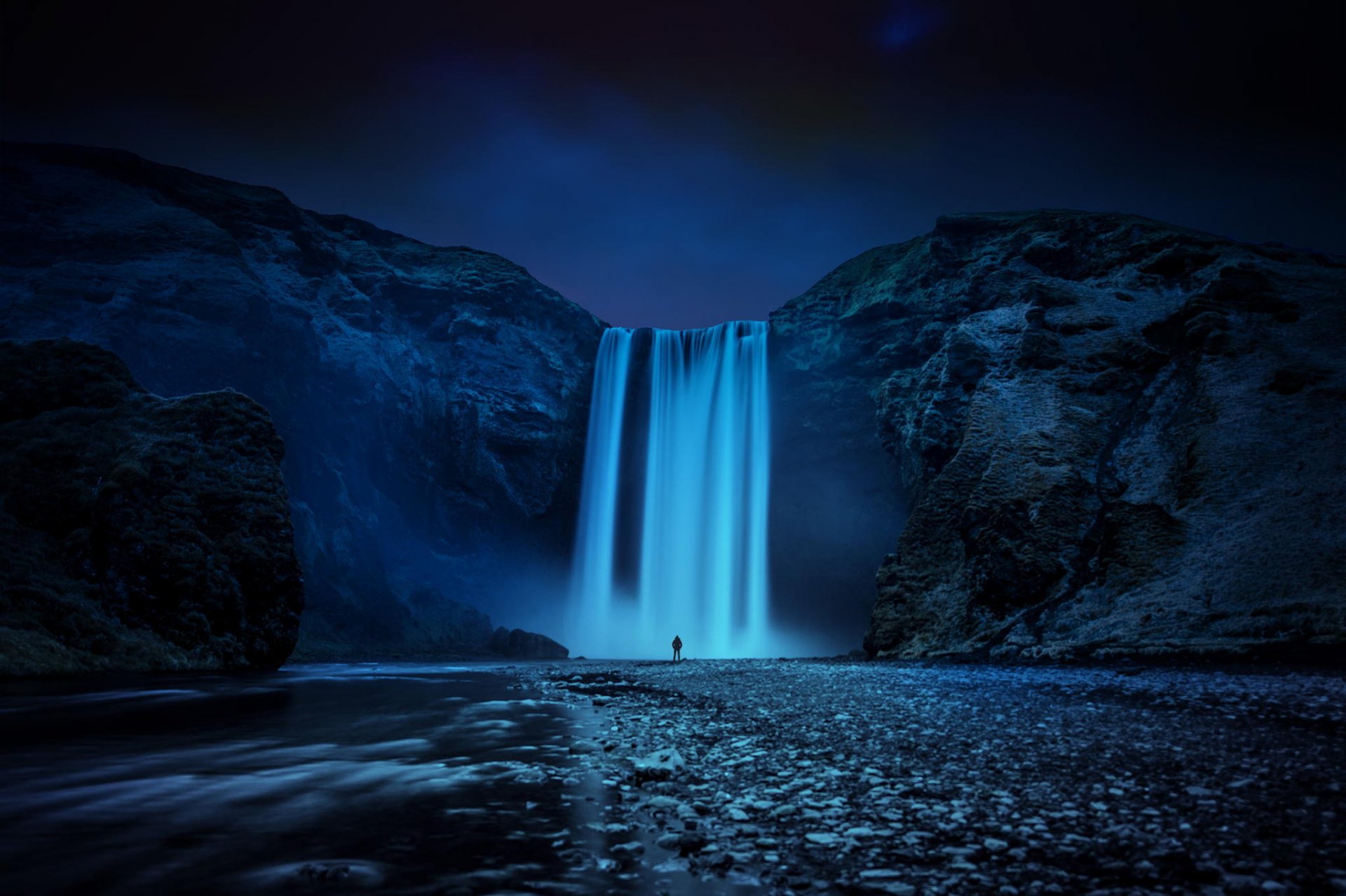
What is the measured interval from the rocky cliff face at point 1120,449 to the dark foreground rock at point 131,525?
3018 centimetres

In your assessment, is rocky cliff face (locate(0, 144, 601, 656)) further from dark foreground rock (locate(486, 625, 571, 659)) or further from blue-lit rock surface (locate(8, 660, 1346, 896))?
blue-lit rock surface (locate(8, 660, 1346, 896))

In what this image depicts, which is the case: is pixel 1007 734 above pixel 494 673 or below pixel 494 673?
above

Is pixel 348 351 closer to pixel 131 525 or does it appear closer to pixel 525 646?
pixel 525 646

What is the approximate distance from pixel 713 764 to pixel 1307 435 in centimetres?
3096

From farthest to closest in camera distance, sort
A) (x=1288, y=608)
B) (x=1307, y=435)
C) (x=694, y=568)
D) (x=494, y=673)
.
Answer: (x=694, y=568)
(x=494, y=673)
(x=1307, y=435)
(x=1288, y=608)

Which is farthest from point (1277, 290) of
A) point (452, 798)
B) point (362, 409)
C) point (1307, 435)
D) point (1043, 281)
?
point (362, 409)

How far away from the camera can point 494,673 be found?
28.0 m

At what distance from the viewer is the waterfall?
61.4 meters

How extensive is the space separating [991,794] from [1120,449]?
31.4 metres

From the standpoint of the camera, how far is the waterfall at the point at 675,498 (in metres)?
61.4

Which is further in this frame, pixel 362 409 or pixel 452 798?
pixel 362 409

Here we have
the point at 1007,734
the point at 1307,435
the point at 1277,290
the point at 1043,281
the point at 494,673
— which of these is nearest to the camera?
the point at 1007,734

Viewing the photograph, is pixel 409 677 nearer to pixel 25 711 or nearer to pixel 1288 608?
pixel 25 711

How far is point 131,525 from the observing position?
88.2 feet
